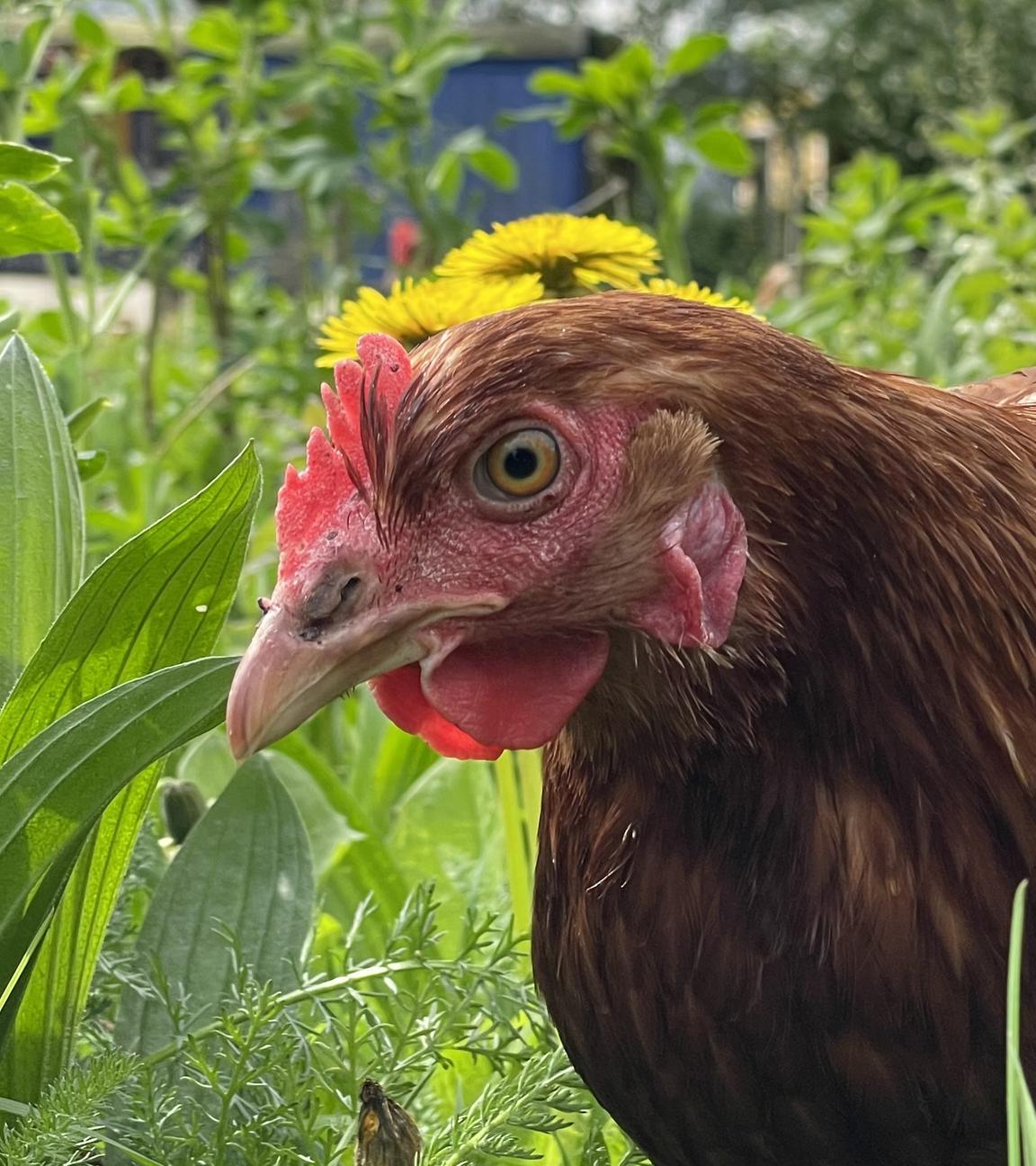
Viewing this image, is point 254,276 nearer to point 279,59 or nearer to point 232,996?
point 279,59

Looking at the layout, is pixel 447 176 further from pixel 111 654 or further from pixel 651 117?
pixel 111 654

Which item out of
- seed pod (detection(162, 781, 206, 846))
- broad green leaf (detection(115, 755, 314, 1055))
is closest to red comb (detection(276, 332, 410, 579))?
broad green leaf (detection(115, 755, 314, 1055))

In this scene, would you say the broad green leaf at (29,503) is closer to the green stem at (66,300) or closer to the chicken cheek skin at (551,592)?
the chicken cheek skin at (551,592)

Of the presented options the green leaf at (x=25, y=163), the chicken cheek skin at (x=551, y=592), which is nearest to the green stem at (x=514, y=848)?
the chicken cheek skin at (x=551, y=592)

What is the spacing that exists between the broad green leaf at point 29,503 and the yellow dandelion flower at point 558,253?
425mm

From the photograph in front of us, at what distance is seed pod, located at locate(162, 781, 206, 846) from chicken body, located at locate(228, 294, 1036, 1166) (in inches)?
17.7

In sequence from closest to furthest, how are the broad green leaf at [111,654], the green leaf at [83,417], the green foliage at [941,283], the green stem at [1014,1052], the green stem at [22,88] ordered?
the green stem at [1014,1052]
the broad green leaf at [111,654]
the green leaf at [83,417]
the green stem at [22,88]
the green foliage at [941,283]

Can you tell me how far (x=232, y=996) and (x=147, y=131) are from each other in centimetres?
453

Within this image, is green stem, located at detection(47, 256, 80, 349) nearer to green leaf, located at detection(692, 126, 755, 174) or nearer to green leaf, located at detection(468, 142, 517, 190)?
green leaf, located at detection(468, 142, 517, 190)

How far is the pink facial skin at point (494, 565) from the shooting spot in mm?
802

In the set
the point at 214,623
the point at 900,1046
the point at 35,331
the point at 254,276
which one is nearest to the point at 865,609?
the point at 900,1046

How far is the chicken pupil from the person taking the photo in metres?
0.81

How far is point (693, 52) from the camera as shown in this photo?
8.00 ft

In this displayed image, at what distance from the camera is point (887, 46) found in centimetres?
1602
